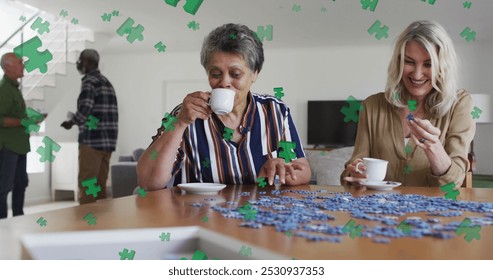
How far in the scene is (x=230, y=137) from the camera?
1446 mm

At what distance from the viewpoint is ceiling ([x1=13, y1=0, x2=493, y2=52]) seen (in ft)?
11.7

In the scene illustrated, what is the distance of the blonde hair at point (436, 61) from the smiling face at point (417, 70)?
17 mm

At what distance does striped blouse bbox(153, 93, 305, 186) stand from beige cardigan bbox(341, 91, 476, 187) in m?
0.29

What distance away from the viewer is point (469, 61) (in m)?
6.12

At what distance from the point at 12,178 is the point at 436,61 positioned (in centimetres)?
284

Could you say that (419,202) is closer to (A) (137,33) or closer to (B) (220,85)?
(B) (220,85)

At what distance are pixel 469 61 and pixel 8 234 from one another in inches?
253

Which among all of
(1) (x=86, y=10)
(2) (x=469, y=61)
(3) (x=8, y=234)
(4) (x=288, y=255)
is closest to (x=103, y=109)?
(1) (x=86, y=10)
